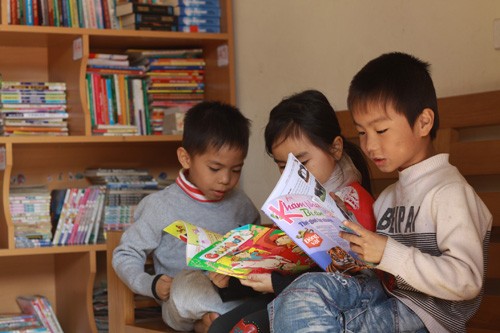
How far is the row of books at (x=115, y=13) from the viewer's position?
2.90m

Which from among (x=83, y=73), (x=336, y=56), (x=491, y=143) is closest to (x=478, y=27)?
(x=491, y=143)

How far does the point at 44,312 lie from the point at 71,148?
2.05ft

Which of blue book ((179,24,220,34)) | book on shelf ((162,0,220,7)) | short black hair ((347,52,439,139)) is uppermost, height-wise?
book on shelf ((162,0,220,7))

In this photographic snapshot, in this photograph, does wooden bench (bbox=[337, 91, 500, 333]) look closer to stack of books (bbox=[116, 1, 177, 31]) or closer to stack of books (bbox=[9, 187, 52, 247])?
stack of books (bbox=[116, 1, 177, 31])

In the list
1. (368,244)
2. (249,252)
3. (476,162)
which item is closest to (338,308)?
(368,244)

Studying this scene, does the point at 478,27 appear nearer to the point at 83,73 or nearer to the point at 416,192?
the point at 416,192

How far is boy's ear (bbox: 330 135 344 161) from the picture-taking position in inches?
73.9

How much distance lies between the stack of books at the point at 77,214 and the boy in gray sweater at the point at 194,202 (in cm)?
80

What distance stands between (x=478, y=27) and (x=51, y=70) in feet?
5.61

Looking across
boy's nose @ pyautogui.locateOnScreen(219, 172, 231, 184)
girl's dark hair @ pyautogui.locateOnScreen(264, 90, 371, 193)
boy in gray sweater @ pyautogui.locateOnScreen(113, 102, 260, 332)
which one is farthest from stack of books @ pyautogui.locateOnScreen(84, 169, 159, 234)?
girl's dark hair @ pyautogui.locateOnScreen(264, 90, 371, 193)

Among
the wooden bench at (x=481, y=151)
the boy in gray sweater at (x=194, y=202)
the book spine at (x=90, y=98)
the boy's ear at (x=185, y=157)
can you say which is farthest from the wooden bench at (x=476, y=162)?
the book spine at (x=90, y=98)

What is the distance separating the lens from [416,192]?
1.53 metres

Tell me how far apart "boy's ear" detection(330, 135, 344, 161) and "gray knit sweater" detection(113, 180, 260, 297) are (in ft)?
1.46

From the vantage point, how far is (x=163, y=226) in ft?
6.97
